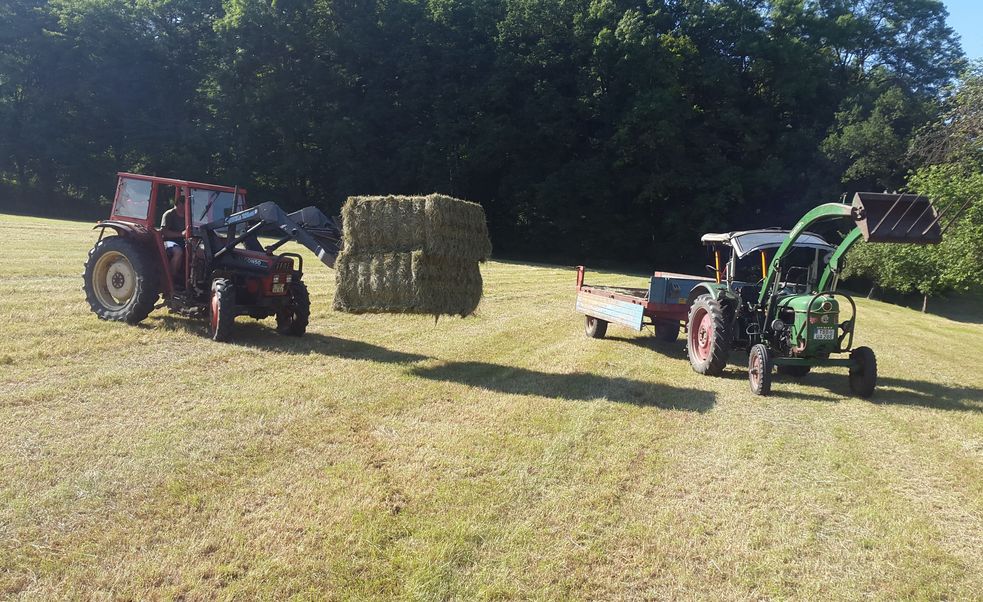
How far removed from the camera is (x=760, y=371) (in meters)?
7.46

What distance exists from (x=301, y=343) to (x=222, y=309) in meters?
1.09

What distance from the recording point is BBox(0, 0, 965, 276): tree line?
32.0 m

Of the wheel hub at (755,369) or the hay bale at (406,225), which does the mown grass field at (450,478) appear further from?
the hay bale at (406,225)

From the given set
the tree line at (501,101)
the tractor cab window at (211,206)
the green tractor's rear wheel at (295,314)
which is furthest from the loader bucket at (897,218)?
the tree line at (501,101)

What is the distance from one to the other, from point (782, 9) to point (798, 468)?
37.4m

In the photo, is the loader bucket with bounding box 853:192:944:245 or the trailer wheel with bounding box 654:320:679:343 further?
the trailer wheel with bounding box 654:320:679:343

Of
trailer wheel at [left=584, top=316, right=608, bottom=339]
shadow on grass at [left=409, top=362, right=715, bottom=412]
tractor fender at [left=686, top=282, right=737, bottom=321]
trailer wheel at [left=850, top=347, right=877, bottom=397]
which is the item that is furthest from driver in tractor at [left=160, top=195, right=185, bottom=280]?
trailer wheel at [left=850, top=347, right=877, bottom=397]

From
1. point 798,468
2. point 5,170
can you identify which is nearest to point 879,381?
point 798,468

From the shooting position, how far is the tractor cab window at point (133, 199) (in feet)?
29.9

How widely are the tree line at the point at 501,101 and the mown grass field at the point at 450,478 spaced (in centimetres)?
2582

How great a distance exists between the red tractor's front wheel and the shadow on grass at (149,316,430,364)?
0.17m

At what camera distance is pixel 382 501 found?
156 inches

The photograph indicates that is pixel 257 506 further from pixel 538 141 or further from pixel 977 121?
pixel 538 141

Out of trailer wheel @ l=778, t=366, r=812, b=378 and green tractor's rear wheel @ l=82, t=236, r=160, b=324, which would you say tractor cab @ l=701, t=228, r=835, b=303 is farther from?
green tractor's rear wheel @ l=82, t=236, r=160, b=324
